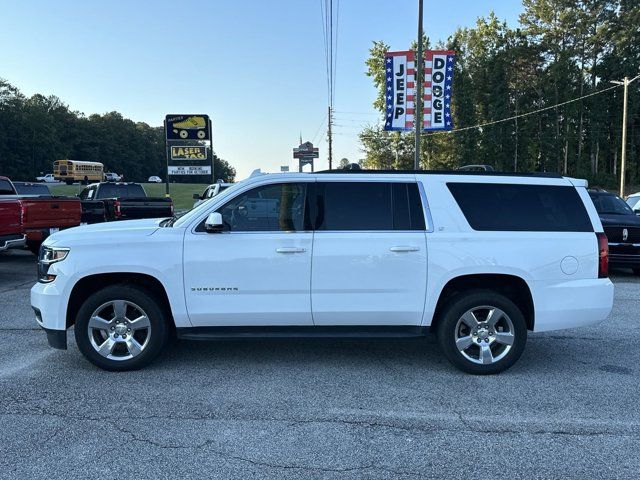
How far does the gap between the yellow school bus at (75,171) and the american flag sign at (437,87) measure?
207 ft

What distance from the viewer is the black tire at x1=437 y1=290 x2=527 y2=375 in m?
4.74

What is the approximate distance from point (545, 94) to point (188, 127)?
142 feet

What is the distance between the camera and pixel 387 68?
17.2 m

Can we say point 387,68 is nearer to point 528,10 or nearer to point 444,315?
point 444,315

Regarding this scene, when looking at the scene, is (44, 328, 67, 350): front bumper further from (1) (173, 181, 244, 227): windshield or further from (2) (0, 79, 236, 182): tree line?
(2) (0, 79, 236, 182): tree line

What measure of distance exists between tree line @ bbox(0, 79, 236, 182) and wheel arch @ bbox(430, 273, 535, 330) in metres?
84.9

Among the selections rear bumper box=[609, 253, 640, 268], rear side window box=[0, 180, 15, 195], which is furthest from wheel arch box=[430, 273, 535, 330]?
rear side window box=[0, 180, 15, 195]

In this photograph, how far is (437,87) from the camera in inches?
667

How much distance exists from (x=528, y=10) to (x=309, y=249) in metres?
61.3

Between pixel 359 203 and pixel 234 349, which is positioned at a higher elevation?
pixel 359 203

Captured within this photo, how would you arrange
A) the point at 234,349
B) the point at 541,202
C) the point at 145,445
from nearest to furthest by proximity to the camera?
the point at 145,445, the point at 541,202, the point at 234,349

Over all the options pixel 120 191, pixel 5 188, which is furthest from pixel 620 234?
pixel 120 191

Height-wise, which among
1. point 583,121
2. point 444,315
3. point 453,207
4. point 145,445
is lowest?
point 145,445

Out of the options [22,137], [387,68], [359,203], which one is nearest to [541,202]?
[359,203]
